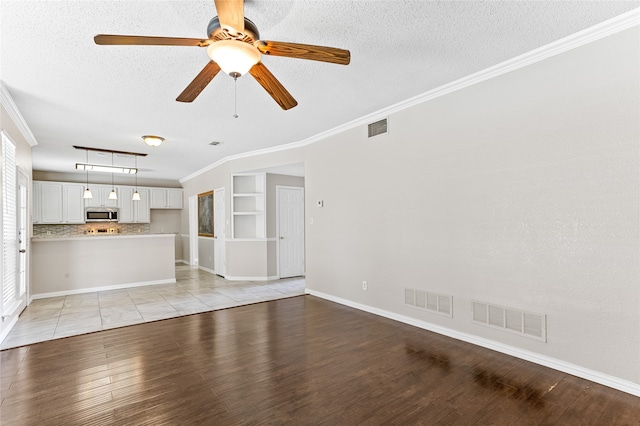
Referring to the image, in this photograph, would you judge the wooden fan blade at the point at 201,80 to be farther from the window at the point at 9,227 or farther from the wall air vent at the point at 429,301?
the wall air vent at the point at 429,301

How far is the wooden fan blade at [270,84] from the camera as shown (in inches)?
88.1

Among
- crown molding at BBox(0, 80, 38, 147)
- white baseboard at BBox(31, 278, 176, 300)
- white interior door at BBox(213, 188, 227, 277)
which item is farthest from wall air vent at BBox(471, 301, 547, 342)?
white baseboard at BBox(31, 278, 176, 300)

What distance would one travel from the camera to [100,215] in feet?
29.6

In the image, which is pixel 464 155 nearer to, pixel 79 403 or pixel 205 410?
pixel 205 410

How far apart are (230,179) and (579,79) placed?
6.18 metres

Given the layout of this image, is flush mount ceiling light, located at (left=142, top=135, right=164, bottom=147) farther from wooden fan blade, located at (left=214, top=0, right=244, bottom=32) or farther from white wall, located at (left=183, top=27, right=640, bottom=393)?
wooden fan blade, located at (left=214, top=0, right=244, bottom=32)

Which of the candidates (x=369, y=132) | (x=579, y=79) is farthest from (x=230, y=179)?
(x=579, y=79)

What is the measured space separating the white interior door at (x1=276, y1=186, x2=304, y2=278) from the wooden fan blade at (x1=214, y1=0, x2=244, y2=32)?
556 centimetres

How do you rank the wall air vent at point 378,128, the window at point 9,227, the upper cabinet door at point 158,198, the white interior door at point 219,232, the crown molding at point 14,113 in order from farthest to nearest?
the upper cabinet door at point 158,198, the white interior door at point 219,232, the wall air vent at point 378,128, the window at point 9,227, the crown molding at point 14,113

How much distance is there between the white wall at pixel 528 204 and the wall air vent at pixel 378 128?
105 mm

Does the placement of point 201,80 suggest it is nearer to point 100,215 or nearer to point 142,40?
point 142,40

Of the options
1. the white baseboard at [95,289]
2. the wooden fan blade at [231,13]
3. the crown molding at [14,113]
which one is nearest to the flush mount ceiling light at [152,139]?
the crown molding at [14,113]

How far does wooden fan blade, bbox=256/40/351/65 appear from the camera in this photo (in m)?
1.98

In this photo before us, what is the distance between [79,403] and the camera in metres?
2.33
